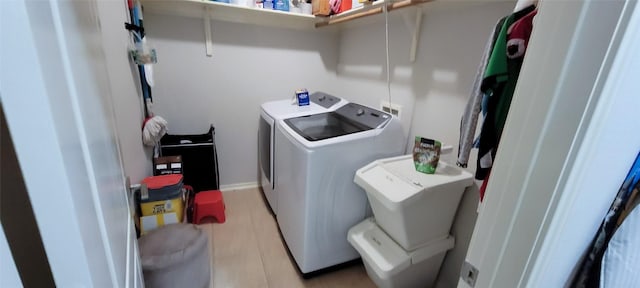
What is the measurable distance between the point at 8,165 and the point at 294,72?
244 centimetres

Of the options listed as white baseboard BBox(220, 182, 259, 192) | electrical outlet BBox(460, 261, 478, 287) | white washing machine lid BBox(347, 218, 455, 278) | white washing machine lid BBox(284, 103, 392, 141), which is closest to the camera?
electrical outlet BBox(460, 261, 478, 287)

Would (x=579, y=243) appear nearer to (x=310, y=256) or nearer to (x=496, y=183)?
(x=496, y=183)

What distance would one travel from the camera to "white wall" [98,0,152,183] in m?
1.23

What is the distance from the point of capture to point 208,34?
220 cm

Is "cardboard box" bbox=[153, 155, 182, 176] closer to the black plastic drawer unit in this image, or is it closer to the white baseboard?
the black plastic drawer unit

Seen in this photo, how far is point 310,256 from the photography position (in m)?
1.61

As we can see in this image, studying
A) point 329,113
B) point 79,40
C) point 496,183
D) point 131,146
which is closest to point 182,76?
point 131,146

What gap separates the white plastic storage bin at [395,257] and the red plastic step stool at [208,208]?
1.16m

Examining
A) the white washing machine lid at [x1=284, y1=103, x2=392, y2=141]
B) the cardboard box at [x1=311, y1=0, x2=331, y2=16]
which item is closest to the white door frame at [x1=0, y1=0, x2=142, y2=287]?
the white washing machine lid at [x1=284, y1=103, x2=392, y2=141]

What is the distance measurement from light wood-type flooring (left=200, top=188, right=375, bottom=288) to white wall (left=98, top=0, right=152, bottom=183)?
725 mm

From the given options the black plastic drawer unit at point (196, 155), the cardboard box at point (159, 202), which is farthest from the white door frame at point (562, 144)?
the black plastic drawer unit at point (196, 155)

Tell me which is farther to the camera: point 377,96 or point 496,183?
point 377,96

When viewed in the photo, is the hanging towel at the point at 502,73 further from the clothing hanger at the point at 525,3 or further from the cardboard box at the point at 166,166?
the cardboard box at the point at 166,166

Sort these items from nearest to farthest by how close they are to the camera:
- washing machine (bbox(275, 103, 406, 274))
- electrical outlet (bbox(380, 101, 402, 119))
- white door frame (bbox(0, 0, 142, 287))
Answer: white door frame (bbox(0, 0, 142, 287)) < washing machine (bbox(275, 103, 406, 274)) < electrical outlet (bbox(380, 101, 402, 119))
